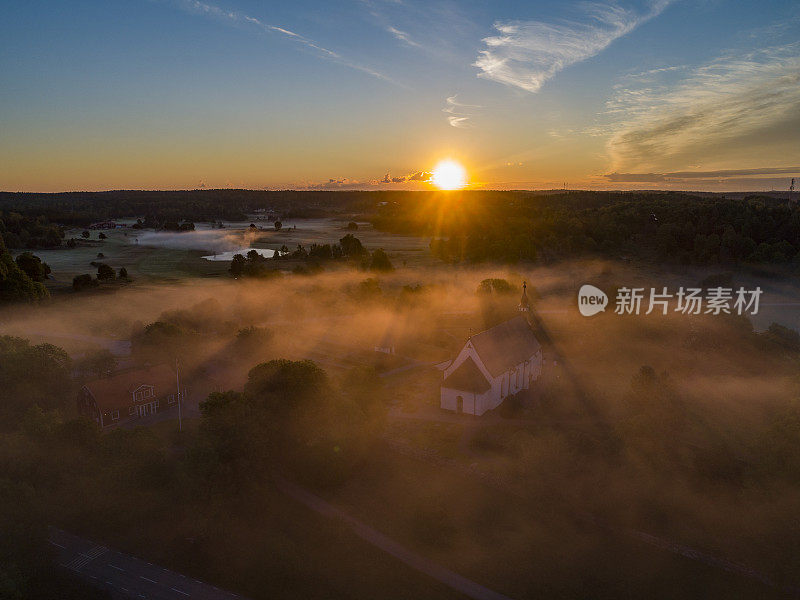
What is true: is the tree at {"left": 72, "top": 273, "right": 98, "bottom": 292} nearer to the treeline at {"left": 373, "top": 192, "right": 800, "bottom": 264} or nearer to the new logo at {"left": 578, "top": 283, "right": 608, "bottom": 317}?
the treeline at {"left": 373, "top": 192, "right": 800, "bottom": 264}

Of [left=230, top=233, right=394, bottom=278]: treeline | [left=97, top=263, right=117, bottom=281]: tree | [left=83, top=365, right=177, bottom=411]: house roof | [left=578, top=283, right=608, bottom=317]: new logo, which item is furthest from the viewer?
[left=230, top=233, right=394, bottom=278]: treeline

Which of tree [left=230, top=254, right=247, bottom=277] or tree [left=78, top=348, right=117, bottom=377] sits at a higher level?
tree [left=230, top=254, right=247, bottom=277]

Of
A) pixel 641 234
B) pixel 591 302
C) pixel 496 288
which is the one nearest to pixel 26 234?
pixel 496 288

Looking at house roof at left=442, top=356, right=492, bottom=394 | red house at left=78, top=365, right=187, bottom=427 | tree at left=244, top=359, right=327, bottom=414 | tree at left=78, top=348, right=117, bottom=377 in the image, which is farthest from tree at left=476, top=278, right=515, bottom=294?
tree at left=78, top=348, right=117, bottom=377

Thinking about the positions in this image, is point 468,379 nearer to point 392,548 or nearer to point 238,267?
point 392,548

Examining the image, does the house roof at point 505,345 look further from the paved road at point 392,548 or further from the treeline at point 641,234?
the treeline at point 641,234
